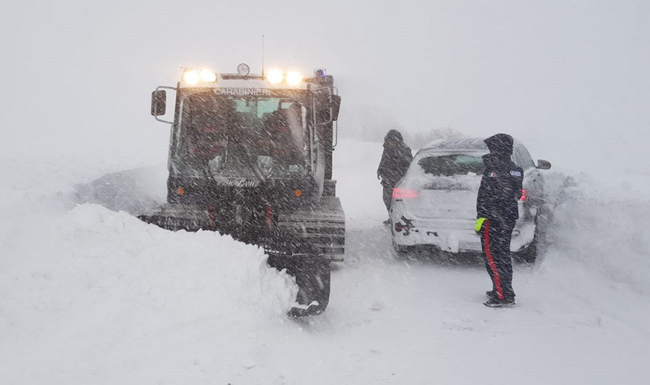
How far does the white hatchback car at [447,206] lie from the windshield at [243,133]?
5.35 ft

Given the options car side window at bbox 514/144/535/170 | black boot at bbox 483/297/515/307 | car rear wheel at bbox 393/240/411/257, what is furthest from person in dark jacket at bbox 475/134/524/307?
car side window at bbox 514/144/535/170

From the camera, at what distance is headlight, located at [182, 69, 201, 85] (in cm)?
688

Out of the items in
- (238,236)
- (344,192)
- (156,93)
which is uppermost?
(156,93)

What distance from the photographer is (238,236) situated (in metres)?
5.96

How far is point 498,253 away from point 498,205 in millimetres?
535

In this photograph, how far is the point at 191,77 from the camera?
6.89m

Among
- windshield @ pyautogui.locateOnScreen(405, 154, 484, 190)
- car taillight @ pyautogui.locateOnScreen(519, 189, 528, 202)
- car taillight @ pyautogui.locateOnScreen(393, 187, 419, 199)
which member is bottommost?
car taillight @ pyautogui.locateOnScreen(393, 187, 419, 199)

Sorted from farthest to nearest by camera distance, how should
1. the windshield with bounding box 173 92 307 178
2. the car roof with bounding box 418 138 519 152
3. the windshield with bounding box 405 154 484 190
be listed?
the car roof with bounding box 418 138 519 152, the windshield with bounding box 405 154 484 190, the windshield with bounding box 173 92 307 178

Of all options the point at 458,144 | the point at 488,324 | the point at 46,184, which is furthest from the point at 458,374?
the point at 46,184

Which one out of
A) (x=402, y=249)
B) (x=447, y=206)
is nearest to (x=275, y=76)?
(x=447, y=206)

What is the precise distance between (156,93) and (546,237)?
249 inches

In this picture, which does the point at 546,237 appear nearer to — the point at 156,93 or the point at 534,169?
the point at 534,169

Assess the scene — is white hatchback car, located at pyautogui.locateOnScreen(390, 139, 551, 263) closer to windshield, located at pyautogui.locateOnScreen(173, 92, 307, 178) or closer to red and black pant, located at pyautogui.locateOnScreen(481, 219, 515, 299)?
red and black pant, located at pyautogui.locateOnScreen(481, 219, 515, 299)

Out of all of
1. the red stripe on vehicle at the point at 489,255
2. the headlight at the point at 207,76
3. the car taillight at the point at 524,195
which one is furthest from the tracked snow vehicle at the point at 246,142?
the car taillight at the point at 524,195
